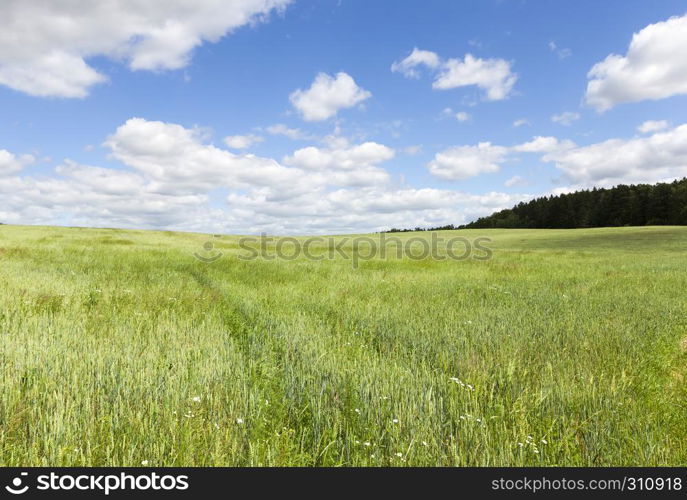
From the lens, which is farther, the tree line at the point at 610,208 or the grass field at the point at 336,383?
the tree line at the point at 610,208

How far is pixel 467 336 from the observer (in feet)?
20.0

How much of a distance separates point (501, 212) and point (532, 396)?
14312 centimetres

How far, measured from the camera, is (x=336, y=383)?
4070 millimetres

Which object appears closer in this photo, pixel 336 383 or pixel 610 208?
pixel 336 383

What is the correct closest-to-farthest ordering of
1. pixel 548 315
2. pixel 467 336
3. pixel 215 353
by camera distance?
pixel 215 353, pixel 467 336, pixel 548 315

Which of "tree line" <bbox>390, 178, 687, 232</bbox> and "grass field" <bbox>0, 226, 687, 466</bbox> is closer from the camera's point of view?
"grass field" <bbox>0, 226, 687, 466</bbox>

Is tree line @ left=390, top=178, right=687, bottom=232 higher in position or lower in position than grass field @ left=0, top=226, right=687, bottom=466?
higher

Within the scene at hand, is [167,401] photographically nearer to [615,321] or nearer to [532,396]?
[532,396]

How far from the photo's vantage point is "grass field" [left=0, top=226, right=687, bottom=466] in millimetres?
2896

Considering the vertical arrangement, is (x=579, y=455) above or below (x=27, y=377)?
below

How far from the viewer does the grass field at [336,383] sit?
9.50 feet

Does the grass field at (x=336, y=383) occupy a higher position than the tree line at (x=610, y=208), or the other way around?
the tree line at (x=610, y=208)

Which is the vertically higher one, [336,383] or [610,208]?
[610,208]
